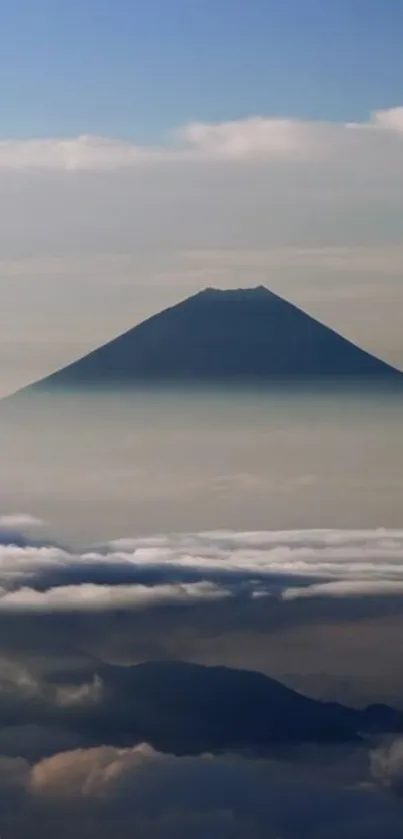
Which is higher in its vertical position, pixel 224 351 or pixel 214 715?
pixel 224 351

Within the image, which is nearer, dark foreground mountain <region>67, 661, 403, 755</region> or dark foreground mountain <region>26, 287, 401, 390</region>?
dark foreground mountain <region>67, 661, 403, 755</region>

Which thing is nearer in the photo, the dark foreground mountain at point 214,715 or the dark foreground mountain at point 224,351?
the dark foreground mountain at point 214,715

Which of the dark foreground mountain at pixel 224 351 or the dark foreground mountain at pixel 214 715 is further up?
the dark foreground mountain at pixel 224 351

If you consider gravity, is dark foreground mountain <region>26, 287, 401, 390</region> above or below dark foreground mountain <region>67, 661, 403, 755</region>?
above

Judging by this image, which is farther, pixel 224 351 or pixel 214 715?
pixel 224 351
